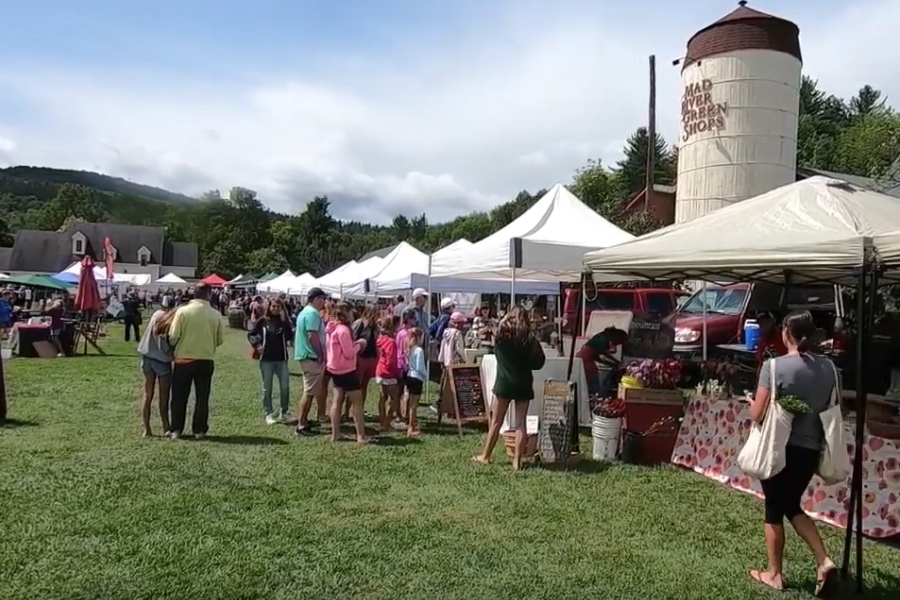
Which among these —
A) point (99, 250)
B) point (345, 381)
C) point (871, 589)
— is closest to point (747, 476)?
point (871, 589)

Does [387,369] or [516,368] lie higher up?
[516,368]

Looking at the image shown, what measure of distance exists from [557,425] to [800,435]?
332 cm

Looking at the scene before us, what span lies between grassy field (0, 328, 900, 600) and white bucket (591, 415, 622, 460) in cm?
37

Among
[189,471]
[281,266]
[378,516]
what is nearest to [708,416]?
[378,516]

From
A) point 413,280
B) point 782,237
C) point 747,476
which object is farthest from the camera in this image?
point 413,280

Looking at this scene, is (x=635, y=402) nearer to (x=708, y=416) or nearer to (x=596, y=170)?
(x=708, y=416)

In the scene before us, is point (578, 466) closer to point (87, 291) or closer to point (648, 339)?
point (648, 339)

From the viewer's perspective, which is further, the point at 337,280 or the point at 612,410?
the point at 337,280

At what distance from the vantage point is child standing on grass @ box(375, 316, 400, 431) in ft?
29.3

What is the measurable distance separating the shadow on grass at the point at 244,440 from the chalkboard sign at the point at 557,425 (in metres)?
2.94

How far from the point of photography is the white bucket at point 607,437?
7.58m

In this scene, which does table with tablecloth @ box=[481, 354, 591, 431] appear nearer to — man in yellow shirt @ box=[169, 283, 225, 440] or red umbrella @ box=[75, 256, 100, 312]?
man in yellow shirt @ box=[169, 283, 225, 440]

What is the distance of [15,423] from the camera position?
8.98m

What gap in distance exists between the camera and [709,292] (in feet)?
48.9
